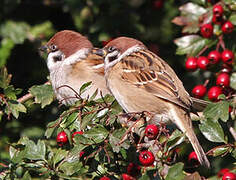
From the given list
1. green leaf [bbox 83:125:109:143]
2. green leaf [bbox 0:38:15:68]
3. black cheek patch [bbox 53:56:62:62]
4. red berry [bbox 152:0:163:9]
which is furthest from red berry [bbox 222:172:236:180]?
red berry [bbox 152:0:163:9]

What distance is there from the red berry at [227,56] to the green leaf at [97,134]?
1352 mm

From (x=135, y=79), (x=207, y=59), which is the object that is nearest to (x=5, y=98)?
(x=135, y=79)

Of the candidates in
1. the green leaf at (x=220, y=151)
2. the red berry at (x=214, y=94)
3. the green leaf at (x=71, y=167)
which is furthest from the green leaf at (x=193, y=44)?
the green leaf at (x=71, y=167)

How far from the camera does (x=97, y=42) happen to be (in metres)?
4.05

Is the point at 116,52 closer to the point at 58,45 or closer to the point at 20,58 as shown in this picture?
the point at 58,45

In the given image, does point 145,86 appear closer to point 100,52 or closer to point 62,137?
point 100,52

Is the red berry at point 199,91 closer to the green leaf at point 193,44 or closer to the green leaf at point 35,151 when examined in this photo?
the green leaf at point 193,44

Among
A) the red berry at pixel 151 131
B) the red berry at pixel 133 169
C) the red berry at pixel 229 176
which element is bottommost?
the red berry at pixel 133 169

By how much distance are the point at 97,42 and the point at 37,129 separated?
3.08 feet

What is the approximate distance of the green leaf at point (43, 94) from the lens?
3181mm

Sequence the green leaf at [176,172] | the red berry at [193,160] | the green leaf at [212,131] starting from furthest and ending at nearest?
the red berry at [193,160], the green leaf at [212,131], the green leaf at [176,172]

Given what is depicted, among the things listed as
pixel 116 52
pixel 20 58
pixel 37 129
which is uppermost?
pixel 116 52

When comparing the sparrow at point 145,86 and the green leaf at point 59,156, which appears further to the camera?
the sparrow at point 145,86

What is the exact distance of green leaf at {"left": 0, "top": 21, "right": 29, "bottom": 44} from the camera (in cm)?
430
